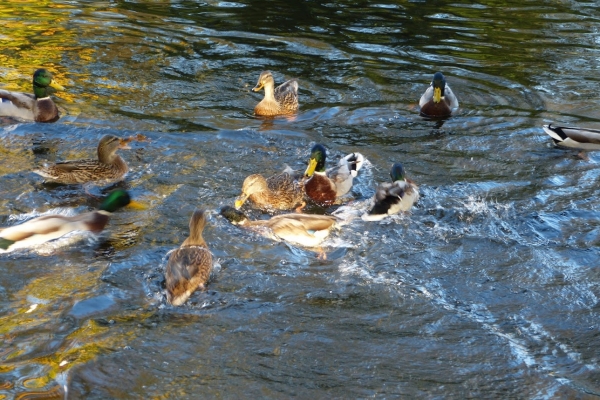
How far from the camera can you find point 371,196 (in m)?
8.49

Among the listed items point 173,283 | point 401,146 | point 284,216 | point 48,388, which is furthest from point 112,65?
point 48,388

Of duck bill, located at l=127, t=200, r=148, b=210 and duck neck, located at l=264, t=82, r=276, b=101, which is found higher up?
duck neck, located at l=264, t=82, r=276, b=101

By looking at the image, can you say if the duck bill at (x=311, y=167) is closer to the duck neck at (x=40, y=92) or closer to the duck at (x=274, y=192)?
the duck at (x=274, y=192)

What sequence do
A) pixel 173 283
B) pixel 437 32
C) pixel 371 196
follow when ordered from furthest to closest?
pixel 437 32 < pixel 371 196 < pixel 173 283

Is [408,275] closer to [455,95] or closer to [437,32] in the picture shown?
[455,95]

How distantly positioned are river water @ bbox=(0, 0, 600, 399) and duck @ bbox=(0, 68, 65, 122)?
19 centimetres

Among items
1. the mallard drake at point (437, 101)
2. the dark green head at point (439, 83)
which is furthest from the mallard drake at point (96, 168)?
the dark green head at point (439, 83)

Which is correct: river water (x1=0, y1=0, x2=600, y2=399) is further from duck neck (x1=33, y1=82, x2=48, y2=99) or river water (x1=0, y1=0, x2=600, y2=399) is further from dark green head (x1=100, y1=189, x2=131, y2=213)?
duck neck (x1=33, y1=82, x2=48, y2=99)

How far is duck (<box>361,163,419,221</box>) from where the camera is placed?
24.6 feet

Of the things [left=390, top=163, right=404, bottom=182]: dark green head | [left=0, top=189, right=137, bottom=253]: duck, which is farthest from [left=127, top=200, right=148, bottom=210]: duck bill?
[left=390, top=163, right=404, bottom=182]: dark green head

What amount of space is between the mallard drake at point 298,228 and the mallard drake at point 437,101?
3637 millimetres

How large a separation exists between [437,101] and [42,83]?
4.89 m

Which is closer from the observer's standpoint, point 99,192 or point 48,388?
point 48,388

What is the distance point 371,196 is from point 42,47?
6845 mm
